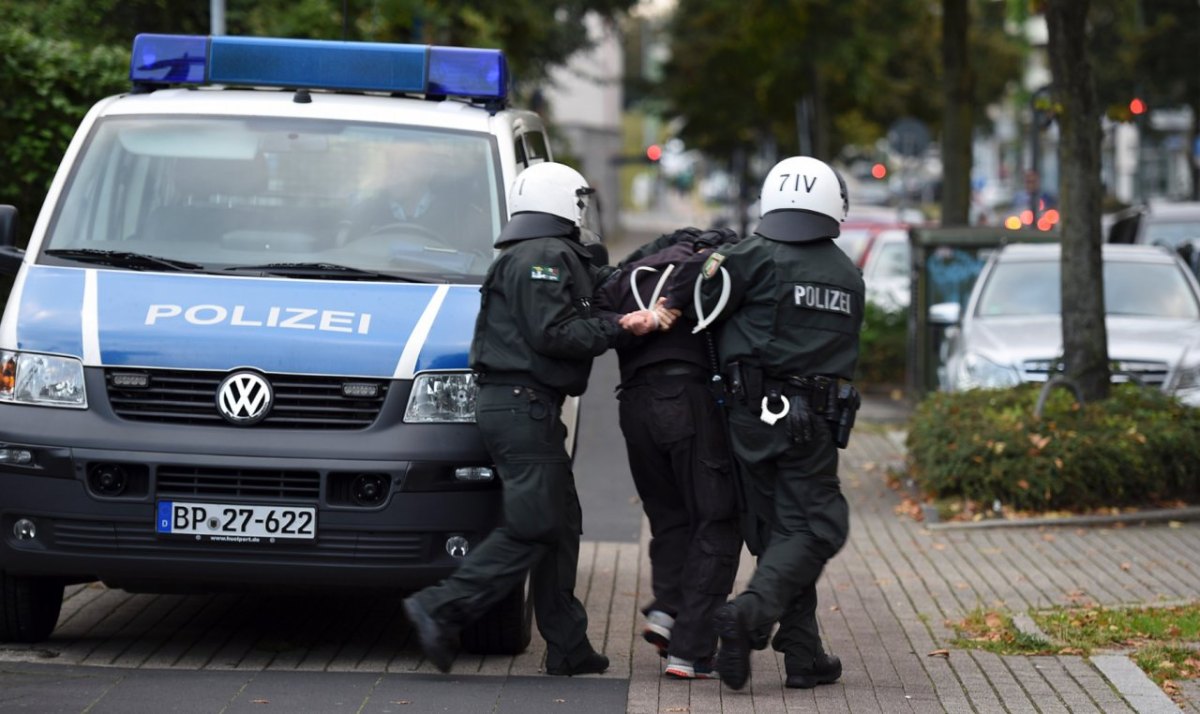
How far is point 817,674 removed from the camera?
6.52 metres

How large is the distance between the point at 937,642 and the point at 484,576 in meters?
2.12

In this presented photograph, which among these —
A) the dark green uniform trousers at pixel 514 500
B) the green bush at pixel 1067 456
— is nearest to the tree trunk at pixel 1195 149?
the green bush at pixel 1067 456

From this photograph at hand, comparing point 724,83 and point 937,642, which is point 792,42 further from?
point 937,642

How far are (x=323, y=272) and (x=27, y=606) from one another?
161 cm

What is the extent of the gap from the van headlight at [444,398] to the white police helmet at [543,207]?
50cm

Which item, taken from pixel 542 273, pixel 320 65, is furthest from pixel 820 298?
pixel 320 65

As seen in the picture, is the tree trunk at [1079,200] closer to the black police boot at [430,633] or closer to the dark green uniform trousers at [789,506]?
the dark green uniform trousers at [789,506]

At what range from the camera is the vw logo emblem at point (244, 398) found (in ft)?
20.7

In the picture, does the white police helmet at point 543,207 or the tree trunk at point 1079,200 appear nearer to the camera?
the white police helmet at point 543,207

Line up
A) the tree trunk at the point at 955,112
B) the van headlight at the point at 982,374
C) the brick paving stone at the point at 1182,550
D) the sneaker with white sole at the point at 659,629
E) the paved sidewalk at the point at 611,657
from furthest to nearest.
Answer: the tree trunk at the point at 955,112, the van headlight at the point at 982,374, the brick paving stone at the point at 1182,550, the sneaker with white sole at the point at 659,629, the paved sidewalk at the point at 611,657

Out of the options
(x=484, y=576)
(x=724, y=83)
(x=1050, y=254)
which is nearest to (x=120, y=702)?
(x=484, y=576)

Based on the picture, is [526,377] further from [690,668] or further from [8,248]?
[8,248]

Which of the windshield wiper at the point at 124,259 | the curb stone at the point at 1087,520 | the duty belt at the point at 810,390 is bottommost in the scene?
the curb stone at the point at 1087,520

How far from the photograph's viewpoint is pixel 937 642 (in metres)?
7.42
